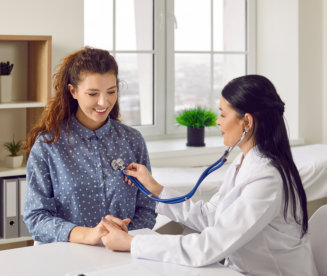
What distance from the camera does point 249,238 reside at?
1536 mm

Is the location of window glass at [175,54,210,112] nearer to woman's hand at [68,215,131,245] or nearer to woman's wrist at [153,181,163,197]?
woman's wrist at [153,181,163,197]

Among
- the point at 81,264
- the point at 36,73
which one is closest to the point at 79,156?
the point at 81,264

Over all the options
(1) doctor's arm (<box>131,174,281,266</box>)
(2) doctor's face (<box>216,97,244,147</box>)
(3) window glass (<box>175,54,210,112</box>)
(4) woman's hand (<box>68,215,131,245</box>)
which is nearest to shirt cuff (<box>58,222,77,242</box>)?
(4) woman's hand (<box>68,215,131,245</box>)

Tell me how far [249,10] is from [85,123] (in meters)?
2.34

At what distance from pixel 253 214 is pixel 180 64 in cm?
236

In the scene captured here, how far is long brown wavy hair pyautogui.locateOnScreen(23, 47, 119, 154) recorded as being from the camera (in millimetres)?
1866

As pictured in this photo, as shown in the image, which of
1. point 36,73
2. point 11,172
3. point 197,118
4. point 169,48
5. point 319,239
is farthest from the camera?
point 169,48

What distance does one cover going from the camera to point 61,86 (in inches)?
75.8

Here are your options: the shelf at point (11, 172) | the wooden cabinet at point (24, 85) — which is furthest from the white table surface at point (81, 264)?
the wooden cabinet at point (24, 85)

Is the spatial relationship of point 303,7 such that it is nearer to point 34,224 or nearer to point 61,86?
point 61,86

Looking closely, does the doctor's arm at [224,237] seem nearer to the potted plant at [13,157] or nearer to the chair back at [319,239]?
the chair back at [319,239]

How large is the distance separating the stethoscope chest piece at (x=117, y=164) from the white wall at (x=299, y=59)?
2089 millimetres

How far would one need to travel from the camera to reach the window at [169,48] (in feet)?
11.4

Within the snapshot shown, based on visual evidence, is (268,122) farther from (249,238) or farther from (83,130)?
(83,130)
